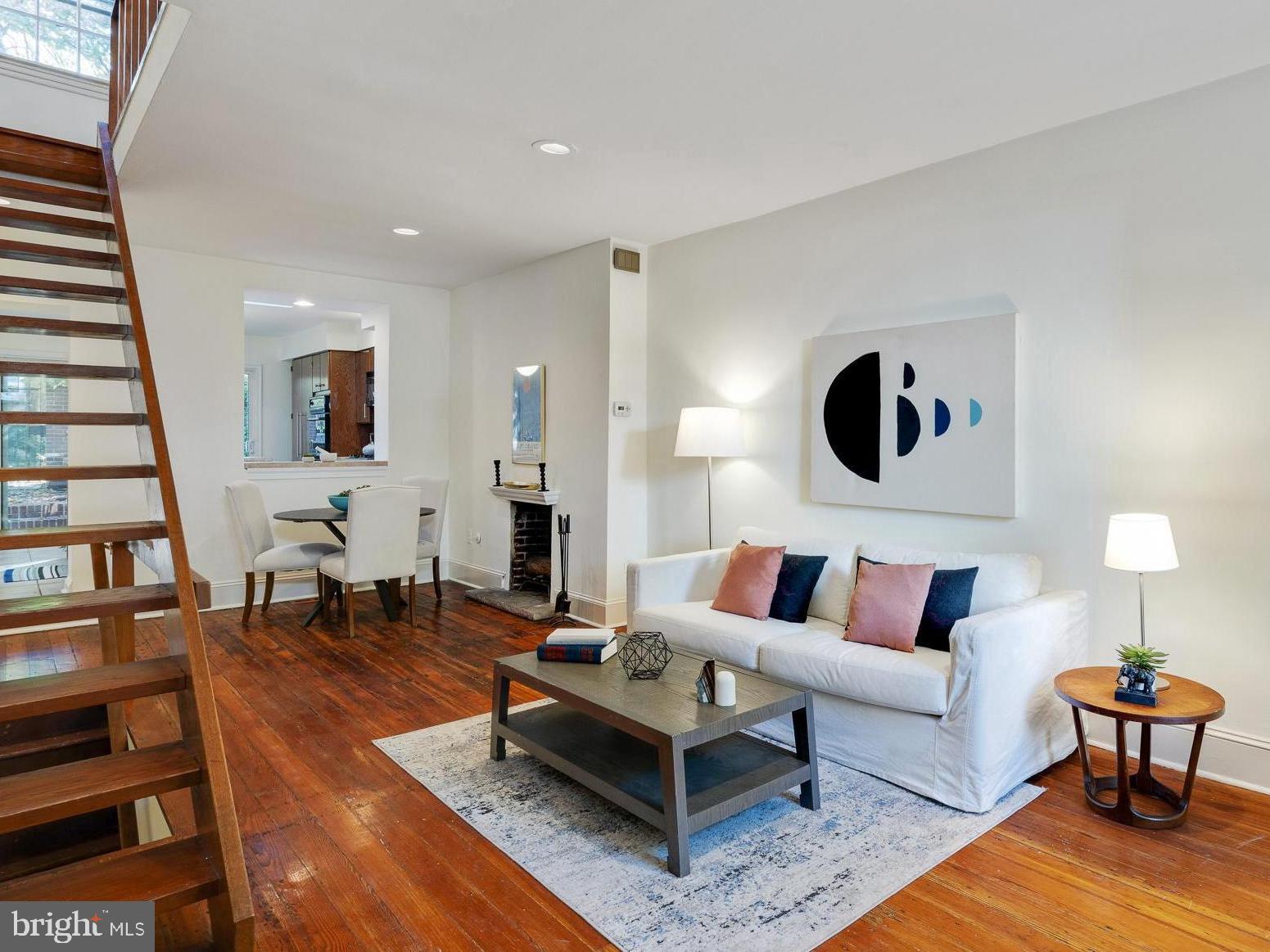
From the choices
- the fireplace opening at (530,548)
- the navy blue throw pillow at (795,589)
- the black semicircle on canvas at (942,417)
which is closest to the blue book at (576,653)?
the navy blue throw pillow at (795,589)

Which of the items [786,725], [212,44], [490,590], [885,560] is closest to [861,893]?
[786,725]

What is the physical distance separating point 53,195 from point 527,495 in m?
3.26

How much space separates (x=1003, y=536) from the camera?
3426mm

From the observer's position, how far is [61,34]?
4.53 m

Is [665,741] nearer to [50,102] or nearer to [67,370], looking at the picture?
[67,370]

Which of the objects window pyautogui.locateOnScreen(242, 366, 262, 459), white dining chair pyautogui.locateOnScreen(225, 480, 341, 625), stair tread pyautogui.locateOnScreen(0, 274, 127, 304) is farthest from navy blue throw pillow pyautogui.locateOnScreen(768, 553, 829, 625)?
window pyautogui.locateOnScreen(242, 366, 262, 459)

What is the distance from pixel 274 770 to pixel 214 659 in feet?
5.72

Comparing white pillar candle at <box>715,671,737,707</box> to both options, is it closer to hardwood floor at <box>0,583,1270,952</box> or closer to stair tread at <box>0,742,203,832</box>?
hardwood floor at <box>0,583,1270,952</box>

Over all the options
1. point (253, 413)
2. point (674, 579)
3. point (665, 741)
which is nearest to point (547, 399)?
point (674, 579)

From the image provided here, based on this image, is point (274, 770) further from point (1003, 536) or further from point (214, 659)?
point (1003, 536)

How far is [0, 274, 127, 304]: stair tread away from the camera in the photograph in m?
2.85

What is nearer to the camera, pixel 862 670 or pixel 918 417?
pixel 862 670

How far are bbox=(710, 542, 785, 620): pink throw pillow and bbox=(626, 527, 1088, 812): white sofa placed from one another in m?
0.08

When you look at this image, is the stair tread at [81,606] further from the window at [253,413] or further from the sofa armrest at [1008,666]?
the window at [253,413]
